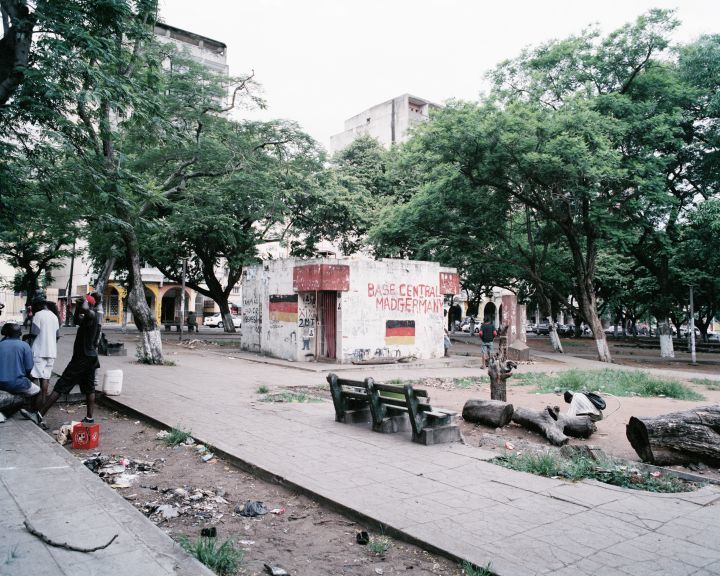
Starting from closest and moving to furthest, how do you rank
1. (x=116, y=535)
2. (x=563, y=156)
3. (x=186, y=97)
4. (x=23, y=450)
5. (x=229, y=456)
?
(x=116, y=535), (x=23, y=450), (x=229, y=456), (x=186, y=97), (x=563, y=156)

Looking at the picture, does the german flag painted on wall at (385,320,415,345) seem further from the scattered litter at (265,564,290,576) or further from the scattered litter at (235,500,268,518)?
the scattered litter at (265,564,290,576)

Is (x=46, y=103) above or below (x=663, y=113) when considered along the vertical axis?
below

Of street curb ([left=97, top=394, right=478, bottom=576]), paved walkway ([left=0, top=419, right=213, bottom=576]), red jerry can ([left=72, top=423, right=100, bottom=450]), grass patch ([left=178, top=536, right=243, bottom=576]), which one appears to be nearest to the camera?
paved walkway ([left=0, top=419, right=213, bottom=576])

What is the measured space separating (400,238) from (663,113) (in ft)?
37.7

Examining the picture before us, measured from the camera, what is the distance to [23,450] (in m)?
5.64

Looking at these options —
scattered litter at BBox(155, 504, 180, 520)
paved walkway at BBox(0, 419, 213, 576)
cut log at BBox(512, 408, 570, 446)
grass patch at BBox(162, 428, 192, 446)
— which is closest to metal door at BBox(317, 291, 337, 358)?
cut log at BBox(512, 408, 570, 446)

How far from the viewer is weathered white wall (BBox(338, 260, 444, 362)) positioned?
707 inches

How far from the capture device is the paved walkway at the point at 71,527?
3.15 metres

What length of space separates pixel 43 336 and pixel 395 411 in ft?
18.1

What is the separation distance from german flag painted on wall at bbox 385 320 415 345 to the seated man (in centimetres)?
1283

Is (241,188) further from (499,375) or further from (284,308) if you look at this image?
(499,375)

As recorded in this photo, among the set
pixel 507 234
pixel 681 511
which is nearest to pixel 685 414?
pixel 681 511

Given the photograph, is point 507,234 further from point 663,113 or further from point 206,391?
point 206,391

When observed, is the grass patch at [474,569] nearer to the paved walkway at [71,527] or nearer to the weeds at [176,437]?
the paved walkway at [71,527]
